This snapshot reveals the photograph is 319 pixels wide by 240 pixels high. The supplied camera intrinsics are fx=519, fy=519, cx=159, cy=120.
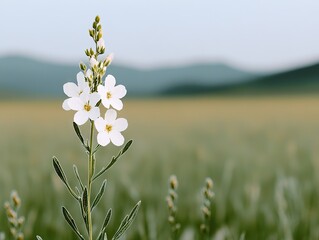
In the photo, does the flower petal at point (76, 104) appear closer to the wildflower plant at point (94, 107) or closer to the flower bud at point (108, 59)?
the wildflower plant at point (94, 107)

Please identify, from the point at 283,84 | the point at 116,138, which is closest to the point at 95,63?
the point at 116,138

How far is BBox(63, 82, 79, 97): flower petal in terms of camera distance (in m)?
1.00

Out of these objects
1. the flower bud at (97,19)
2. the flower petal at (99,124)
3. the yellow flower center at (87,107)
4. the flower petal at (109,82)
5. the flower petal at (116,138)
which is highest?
the flower bud at (97,19)

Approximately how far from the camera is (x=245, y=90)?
47500mm

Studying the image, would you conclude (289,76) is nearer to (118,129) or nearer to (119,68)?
(118,129)

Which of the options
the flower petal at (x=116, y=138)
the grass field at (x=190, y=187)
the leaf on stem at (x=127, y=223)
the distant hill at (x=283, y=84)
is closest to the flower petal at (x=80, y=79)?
the flower petal at (x=116, y=138)

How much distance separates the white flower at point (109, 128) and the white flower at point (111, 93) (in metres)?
0.02

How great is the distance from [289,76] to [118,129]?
5000 centimetres

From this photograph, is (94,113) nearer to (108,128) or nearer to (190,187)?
(108,128)

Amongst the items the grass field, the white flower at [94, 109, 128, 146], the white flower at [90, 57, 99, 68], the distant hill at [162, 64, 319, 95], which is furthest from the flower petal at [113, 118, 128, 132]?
the distant hill at [162, 64, 319, 95]

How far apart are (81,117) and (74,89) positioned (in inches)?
3.6

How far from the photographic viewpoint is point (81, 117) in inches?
37.0

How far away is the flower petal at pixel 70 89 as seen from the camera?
100cm

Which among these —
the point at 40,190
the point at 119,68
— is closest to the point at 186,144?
the point at 40,190
